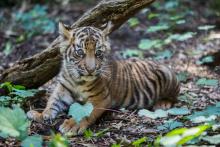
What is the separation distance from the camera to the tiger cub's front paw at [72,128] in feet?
15.8

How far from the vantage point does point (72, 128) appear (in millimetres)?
4848

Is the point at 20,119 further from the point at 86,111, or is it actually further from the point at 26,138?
the point at 86,111

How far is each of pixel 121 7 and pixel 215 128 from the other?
209cm

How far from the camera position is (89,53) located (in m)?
5.00

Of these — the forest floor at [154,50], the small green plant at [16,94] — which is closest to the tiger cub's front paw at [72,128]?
the forest floor at [154,50]

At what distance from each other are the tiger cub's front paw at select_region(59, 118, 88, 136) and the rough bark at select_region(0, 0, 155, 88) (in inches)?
40.5

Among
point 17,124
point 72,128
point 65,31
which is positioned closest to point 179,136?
point 17,124

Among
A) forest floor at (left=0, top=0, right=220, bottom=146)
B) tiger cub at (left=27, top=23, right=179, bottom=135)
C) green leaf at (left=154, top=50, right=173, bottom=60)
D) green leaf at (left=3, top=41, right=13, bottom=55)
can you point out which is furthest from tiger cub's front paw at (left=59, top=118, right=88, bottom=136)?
green leaf at (left=3, top=41, right=13, bottom=55)

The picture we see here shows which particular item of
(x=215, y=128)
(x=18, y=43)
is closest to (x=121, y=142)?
(x=215, y=128)

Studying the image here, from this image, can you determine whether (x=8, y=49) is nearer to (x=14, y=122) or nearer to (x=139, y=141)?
(x=14, y=122)

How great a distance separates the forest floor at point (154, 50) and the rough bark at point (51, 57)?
356mm

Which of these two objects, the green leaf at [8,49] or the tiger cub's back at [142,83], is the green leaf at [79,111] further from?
the green leaf at [8,49]

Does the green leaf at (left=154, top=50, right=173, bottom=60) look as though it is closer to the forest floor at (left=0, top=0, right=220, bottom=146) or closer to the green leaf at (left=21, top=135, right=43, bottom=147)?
the forest floor at (left=0, top=0, right=220, bottom=146)

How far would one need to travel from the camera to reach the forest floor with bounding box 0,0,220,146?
16.0ft
